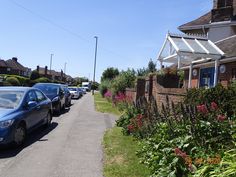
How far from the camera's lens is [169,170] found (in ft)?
19.7

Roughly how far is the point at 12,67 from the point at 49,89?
74191 millimetres

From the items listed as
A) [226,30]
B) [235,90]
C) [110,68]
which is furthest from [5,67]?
[235,90]

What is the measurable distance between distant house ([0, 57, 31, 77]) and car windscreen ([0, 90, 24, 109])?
75643mm

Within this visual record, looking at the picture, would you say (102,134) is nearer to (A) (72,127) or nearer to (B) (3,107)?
(A) (72,127)

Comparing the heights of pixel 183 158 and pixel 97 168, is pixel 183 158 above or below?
above

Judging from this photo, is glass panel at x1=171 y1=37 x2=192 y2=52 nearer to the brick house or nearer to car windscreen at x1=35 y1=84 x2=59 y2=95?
the brick house

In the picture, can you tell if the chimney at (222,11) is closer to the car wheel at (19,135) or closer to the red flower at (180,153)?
the car wheel at (19,135)

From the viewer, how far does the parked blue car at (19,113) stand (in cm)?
877

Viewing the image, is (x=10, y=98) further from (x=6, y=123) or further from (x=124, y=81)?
(x=124, y=81)

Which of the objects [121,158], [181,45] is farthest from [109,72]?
[121,158]

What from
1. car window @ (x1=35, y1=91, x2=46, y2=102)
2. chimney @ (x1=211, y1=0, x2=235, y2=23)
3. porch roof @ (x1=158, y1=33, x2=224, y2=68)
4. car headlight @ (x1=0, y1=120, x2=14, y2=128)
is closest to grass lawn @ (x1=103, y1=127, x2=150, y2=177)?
car headlight @ (x1=0, y1=120, x2=14, y2=128)

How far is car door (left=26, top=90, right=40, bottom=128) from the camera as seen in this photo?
1015 centimetres

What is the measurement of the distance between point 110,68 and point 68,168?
6036 cm

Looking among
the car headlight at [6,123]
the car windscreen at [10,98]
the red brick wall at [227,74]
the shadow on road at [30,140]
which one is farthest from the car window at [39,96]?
the red brick wall at [227,74]
